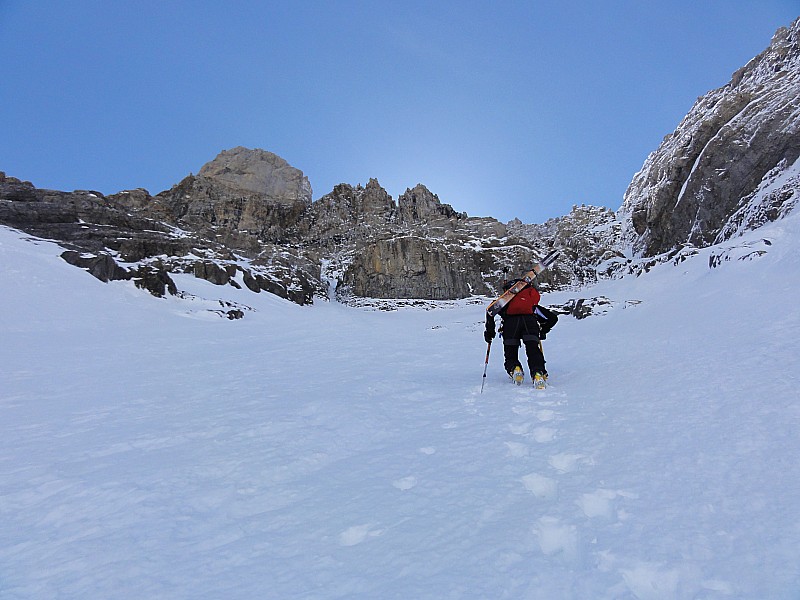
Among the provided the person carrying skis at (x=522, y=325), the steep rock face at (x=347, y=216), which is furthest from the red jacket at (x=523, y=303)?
the steep rock face at (x=347, y=216)

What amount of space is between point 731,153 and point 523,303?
3640cm

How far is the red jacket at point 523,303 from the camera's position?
697cm

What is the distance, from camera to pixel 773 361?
16.1 ft

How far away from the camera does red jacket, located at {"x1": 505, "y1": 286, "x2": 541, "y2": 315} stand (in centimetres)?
697

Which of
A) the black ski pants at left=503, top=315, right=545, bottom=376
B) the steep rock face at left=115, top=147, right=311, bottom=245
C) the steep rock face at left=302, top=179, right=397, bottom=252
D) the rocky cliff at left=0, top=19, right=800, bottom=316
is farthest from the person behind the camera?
the steep rock face at left=302, top=179, right=397, bottom=252

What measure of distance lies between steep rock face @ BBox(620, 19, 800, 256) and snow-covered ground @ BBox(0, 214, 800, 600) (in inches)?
1230

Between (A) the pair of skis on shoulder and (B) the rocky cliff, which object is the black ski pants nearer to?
(A) the pair of skis on shoulder

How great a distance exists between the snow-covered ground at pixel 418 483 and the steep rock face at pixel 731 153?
3124cm

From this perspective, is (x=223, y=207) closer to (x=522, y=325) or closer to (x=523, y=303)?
(x=523, y=303)

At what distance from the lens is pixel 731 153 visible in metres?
31.3

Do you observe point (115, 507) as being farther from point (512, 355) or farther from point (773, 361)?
point (773, 361)

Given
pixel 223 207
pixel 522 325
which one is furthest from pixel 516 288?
pixel 223 207

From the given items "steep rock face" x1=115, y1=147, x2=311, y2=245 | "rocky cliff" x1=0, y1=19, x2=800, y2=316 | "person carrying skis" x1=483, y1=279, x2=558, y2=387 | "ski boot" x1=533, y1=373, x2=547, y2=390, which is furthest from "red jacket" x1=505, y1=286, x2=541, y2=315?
"steep rock face" x1=115, y1=147, x2=311, y2=245

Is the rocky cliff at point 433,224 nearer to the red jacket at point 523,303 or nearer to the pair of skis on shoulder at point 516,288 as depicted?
the pair of skis on shoulder at point 516,288
